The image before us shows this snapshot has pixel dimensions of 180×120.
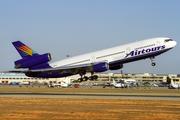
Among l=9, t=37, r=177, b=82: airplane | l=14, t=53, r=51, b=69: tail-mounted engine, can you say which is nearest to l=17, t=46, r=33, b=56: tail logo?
l=9, t=37, r=177, b=82: airplane

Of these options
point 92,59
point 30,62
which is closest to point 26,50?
point 30,62

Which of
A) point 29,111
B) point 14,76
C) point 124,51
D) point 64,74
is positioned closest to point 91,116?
point 29,111

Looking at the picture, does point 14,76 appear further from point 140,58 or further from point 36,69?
point 140,58

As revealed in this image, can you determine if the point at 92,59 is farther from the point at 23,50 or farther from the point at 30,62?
the point at 23,50

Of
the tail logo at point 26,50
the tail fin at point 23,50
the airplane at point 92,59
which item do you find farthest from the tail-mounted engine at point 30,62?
the tail logo at point 26,50

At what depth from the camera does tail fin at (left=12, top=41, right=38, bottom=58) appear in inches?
2406

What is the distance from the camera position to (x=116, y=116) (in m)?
29.8

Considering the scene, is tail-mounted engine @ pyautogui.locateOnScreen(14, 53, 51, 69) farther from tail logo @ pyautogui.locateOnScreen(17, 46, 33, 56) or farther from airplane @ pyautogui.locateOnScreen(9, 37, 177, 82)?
tail logo @ pyautogui.locateOnScreen(17, 46, 33, 56)

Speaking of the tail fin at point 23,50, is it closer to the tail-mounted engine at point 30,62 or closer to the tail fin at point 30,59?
the tail fin at point 30,59

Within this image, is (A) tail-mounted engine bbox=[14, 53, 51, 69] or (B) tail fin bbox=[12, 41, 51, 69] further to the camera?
(A) tail-mounted engine bbox=[14, 53, 51, 69]

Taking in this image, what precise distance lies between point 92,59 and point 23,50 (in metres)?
16.9

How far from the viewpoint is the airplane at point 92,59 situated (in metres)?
51.2

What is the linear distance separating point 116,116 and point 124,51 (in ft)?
79.5

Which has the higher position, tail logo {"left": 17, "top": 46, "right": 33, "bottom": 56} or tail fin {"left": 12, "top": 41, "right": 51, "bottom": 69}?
tail logo {"left": 17, "top": 46, "right": 33, "bottom": 56}
